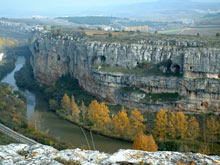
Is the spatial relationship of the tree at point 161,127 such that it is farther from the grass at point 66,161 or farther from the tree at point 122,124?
the grass at point 66,161

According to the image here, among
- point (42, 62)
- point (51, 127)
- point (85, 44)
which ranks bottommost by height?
point (51, 127)

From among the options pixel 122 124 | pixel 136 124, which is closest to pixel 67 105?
pixel 122 124

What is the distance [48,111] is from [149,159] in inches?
1002

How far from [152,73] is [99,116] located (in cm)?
620

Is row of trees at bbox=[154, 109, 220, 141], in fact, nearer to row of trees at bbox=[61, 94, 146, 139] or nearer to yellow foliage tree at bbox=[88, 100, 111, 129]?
row of trees at bbox=[61, 94, 146, 139]

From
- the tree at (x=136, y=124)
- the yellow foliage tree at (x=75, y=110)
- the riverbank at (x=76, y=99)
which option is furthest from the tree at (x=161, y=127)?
the yellow foliage tree at (x=75, y=110)

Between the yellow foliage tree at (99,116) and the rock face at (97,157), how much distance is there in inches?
682

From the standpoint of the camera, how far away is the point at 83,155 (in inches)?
296

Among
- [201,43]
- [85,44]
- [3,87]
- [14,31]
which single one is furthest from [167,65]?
[14,31]

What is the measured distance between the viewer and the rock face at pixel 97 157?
7020 mm

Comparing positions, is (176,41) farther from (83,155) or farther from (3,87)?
(83,155)

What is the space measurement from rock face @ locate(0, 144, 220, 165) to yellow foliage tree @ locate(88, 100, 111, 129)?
56.9 ft

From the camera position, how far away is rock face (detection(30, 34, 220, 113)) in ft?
83.1

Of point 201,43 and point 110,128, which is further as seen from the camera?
point 201,43
